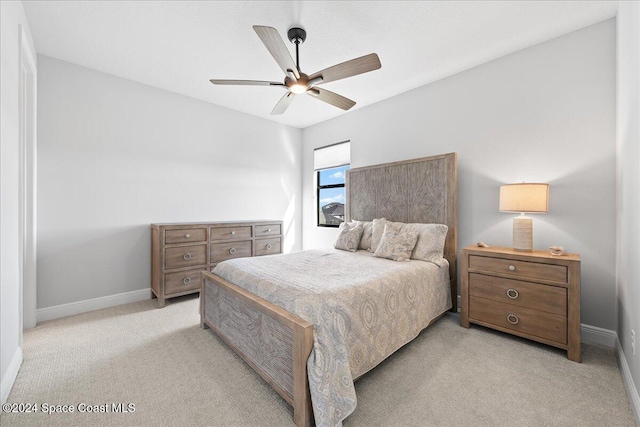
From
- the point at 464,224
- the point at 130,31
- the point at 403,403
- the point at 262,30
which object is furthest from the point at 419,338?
the point at 130,31

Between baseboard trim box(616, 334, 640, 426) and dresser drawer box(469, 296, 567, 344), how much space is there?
0.31 metres

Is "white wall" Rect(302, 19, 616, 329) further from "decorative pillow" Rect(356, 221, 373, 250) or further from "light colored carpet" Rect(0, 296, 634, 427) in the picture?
"decorative pillow" Rect(356, 221, 373, 250)

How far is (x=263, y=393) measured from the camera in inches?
68.1

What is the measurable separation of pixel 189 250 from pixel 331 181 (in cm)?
263

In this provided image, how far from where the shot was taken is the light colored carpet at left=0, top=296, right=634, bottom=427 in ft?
4.99

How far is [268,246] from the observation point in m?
4.21

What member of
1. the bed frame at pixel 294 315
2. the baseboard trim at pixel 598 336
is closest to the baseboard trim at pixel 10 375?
the bed frame at pixel 294 315

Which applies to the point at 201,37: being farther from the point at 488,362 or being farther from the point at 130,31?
the point at 488,362

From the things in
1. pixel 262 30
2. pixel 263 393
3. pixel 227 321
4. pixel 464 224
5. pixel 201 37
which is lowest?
pixel 263 393

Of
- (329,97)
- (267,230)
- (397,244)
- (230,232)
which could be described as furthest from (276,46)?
(267,230)

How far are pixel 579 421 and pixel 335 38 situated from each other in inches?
128

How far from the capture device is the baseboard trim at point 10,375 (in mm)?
1614

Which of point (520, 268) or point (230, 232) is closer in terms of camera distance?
point (520, 268)

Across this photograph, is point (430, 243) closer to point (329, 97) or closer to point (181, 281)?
point (329, 97)
